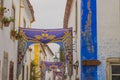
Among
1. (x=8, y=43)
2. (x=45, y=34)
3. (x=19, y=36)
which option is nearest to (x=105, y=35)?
(x=8, y=43)

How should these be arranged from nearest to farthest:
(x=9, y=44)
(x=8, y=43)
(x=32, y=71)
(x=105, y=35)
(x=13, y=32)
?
(x=105, y=35)
(x=8, y=43)
(x=9, y=44)
(x=13, y=32)
(x=32, y=71)

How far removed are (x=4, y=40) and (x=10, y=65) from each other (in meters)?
2.24

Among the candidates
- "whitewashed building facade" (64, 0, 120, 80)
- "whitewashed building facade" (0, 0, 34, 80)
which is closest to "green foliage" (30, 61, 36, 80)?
"whitewashed building facade" (0, 0, 34, 80)

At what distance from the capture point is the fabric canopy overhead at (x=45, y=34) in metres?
19.9

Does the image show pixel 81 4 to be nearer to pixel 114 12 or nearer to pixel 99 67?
pixel 114 12

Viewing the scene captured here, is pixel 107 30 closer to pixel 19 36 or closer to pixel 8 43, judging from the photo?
pixel 8 43

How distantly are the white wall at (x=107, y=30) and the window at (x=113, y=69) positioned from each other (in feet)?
0.58

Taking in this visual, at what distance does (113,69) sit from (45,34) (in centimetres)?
531

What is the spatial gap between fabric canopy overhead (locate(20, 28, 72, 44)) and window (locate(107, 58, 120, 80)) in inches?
178

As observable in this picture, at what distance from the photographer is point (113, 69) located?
16.0m

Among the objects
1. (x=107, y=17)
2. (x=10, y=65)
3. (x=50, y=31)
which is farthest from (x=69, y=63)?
(x=107, y=17)

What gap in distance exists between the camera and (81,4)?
16.5m

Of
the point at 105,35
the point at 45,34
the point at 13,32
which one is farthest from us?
the point at 45,34

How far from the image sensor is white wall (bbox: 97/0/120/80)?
15.9m
